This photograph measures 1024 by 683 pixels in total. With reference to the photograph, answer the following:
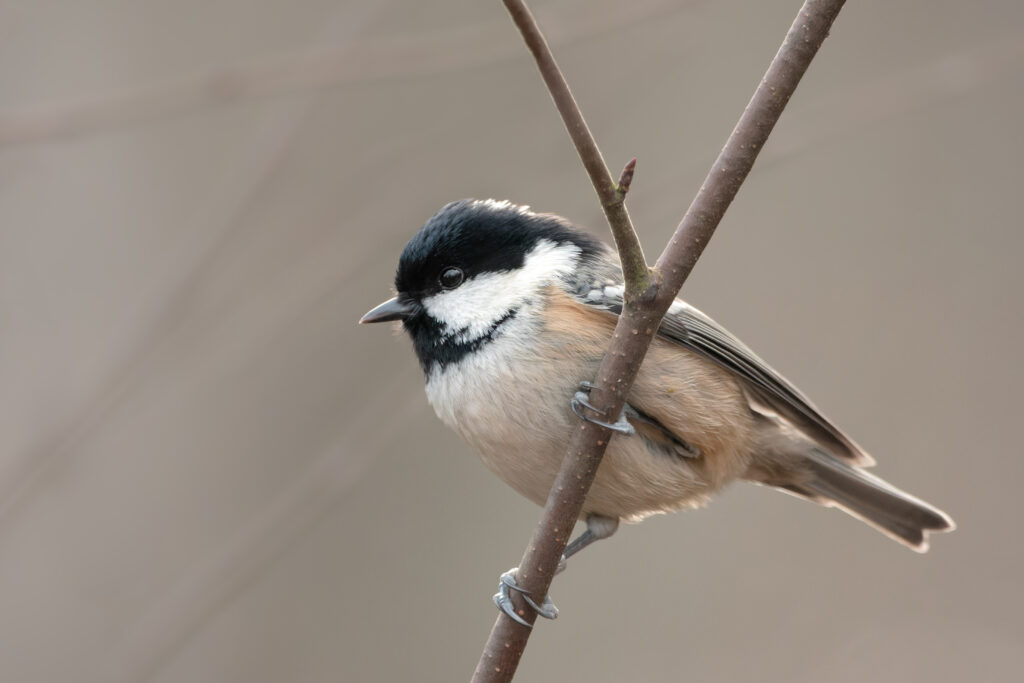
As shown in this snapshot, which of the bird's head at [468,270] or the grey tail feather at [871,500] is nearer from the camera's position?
the bird's head at [468,270]

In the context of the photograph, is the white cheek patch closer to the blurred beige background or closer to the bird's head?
the bird's head

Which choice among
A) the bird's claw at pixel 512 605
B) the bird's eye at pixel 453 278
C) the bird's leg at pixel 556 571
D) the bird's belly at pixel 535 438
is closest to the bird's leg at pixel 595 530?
the bird's leg at pixel 556 571

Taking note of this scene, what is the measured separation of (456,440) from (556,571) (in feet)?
11.4

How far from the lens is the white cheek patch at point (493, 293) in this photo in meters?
2.98

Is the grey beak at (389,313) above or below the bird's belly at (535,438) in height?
above

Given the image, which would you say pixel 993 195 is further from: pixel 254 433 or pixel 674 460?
pixel 254 433

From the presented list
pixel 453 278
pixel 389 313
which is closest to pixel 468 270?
pixel 453 278

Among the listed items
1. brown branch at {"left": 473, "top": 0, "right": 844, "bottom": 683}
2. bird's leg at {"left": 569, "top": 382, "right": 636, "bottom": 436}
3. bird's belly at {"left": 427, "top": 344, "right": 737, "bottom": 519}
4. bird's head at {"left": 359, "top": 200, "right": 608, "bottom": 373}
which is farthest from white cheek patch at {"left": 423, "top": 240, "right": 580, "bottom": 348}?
brown branch at {"left": 473, "top": 0, "right": 844, "bottom": 683}

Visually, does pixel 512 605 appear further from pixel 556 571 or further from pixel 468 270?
pixel 468 270

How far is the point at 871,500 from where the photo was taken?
3.71m

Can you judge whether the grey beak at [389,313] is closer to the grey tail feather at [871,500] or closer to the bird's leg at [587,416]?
the bird's leg at [587,416]

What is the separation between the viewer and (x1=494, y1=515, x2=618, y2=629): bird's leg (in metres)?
2.46

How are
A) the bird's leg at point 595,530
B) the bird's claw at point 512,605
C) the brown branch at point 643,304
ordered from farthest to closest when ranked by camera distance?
1. the bird's leg at point 595,530
2. the bird's claw at point 512,605
3. the brown branch at point 643,304

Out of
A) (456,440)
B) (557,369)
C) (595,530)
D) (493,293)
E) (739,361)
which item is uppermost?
(456,440)
